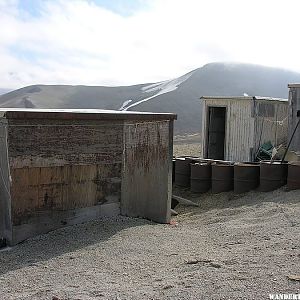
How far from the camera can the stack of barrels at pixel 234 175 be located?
1003cm

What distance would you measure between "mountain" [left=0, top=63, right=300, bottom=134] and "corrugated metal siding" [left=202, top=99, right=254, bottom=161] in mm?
31860

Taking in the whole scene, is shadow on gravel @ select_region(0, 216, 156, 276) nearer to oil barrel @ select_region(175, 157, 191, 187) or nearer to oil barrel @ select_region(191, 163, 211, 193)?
oil barrel @ select_region(191, 163, 211, 193)

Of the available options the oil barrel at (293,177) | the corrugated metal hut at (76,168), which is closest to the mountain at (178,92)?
the oil barrel at (293,177)

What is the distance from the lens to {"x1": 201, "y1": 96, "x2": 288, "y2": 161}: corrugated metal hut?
1534cm

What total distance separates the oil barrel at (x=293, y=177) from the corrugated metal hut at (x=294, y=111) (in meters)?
4.42

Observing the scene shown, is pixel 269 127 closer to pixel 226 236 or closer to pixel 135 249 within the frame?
pixel 226 236

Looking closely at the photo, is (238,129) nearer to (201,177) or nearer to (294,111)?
(294,111)

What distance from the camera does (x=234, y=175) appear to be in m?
10.8

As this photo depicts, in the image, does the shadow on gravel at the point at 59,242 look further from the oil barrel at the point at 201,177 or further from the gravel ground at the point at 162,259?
the oil barrel at the point at 201,177

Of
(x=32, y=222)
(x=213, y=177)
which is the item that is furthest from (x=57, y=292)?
(x=213, y=177)

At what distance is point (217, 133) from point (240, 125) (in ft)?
5.63

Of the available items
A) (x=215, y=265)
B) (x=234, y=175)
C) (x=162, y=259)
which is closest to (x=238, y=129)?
(x=234, y=175)

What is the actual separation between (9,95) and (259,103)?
214 ft

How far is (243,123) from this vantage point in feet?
50.5
